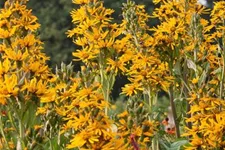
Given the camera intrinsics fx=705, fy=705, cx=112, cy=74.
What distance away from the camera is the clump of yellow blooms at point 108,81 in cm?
233

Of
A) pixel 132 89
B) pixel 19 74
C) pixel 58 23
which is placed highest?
pixel 58 23

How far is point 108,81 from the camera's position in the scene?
316 cm

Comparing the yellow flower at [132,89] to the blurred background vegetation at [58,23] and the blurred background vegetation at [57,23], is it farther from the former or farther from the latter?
the blurred background vegetation at [57,23]

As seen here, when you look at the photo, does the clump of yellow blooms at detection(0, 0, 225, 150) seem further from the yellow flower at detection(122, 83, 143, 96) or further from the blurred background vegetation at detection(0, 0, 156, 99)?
the blurred background vegetation at detection(0, 0, 156, 99)

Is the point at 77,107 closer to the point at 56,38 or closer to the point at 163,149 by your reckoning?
the point at 163,149

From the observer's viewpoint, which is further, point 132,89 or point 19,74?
point 132,89

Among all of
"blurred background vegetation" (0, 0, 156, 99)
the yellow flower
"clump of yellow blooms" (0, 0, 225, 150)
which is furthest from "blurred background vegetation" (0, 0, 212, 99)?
the yellow flower

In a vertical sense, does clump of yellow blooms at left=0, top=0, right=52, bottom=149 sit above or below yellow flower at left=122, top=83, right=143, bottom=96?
above

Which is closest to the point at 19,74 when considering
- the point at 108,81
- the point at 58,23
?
the point at 108,81

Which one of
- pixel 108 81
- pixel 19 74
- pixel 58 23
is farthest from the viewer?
pixel 58 23

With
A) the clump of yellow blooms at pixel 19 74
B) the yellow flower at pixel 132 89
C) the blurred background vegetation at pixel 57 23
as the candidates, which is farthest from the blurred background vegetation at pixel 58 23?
the clump of yellow blooms at pixel 19 74

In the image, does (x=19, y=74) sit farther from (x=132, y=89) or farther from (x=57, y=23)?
(x=57, y=23)

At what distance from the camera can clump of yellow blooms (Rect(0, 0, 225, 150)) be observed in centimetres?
233

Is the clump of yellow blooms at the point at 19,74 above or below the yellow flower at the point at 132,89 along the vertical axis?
above
